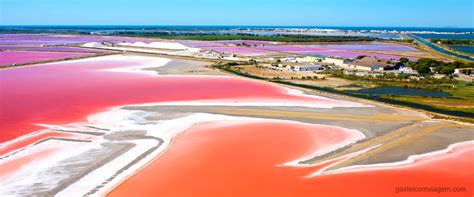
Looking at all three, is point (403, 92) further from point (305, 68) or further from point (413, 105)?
point (305, 68)

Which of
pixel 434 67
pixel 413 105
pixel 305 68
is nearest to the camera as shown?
pixel 413 105

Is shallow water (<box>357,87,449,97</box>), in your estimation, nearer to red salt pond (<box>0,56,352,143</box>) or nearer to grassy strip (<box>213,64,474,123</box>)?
grassy strip (<box>213,64,474,123</box>)

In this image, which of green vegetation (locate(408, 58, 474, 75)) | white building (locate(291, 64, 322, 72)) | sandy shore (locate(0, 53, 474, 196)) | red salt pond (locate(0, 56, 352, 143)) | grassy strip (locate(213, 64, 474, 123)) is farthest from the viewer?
white building (locate(291, 64, 322, 72))

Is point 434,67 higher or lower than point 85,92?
higher

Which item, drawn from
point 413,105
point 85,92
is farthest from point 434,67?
point 85,92

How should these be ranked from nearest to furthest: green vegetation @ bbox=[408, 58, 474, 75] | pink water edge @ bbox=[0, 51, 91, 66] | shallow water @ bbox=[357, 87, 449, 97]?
shallow water @ bbox=[357, 87, 449, 97]
green vegetation @ bbox=[408, 58, 474, 75]
pink water edge @ bbox=[0, 51, 91, 66]

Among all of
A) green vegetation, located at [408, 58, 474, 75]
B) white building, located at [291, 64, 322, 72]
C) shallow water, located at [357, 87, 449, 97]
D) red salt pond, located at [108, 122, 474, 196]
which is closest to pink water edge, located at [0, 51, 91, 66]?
white building, located at [291, 64, 322, 72]

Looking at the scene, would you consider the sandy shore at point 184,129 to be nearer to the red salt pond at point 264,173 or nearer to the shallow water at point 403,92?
the red salt pond at point 264,173

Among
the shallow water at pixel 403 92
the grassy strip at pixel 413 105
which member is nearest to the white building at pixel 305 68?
the grassy strip at pixel 413 105
